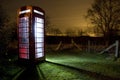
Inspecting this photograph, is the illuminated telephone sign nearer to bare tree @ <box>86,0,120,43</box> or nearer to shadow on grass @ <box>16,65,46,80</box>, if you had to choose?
shadow on grass @ <box>16,65,46,80</box>

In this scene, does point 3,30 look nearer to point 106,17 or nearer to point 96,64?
point 96,64

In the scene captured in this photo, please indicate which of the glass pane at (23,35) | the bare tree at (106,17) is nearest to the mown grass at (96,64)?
the glass pane at (23,35)

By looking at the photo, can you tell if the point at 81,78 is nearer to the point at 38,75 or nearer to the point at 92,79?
the point at 92,79

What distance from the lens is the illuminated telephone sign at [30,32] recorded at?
15.6m

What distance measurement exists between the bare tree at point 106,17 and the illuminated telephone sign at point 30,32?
28.1 meters

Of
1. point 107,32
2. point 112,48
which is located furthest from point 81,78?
point 107,32

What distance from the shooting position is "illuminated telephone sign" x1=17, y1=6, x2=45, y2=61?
15570mm

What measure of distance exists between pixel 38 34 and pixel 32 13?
1534 mm

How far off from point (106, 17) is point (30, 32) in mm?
29916

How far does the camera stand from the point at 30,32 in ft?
51.1

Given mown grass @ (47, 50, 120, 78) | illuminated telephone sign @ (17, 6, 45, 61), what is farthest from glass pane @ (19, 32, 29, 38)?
mown grass @ (47, 50, 120, 78)

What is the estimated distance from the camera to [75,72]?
1347cm

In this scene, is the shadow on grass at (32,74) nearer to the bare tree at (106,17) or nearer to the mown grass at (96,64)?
the mown grass at (96,64)

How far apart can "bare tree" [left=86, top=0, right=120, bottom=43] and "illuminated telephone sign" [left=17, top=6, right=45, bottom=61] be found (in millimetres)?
28077
